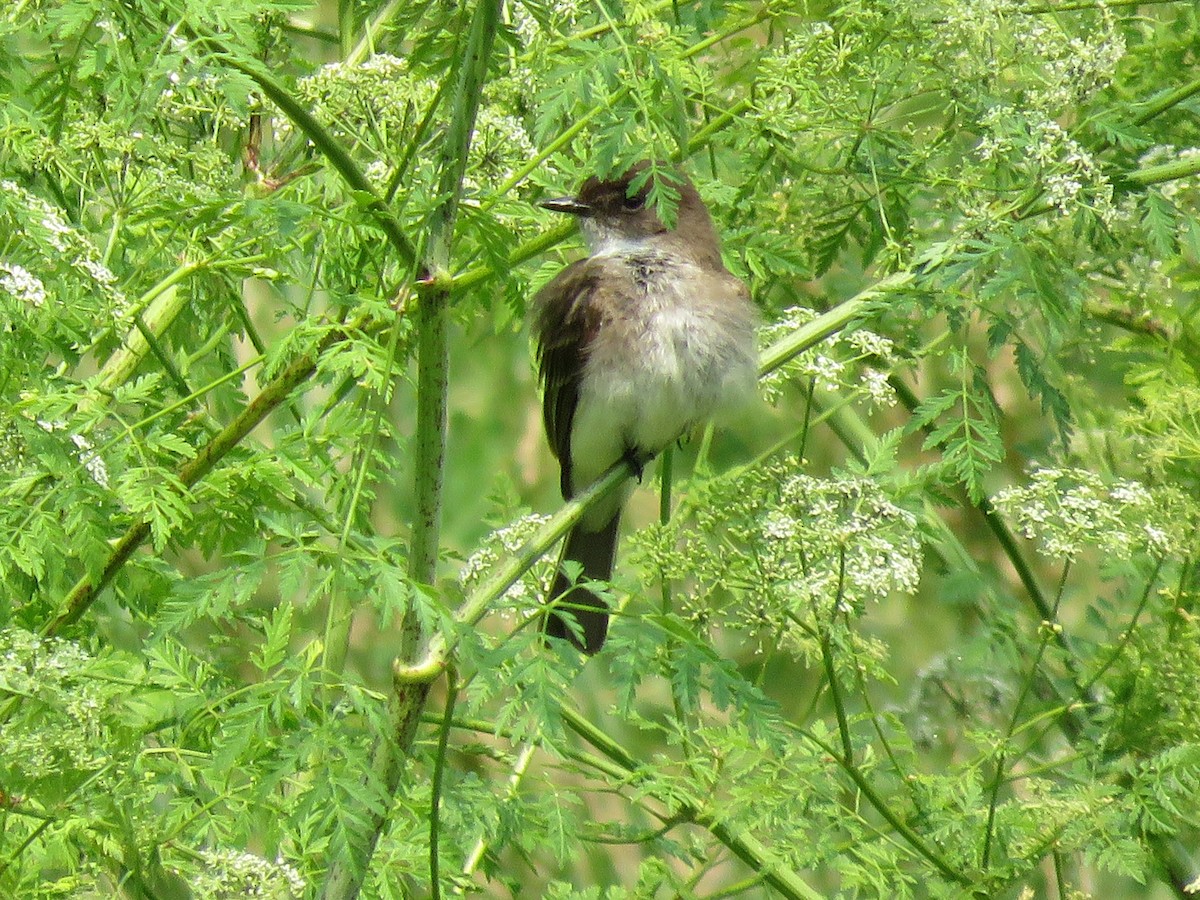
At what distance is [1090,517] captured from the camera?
2994mm

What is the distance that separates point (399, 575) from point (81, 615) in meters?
1.02

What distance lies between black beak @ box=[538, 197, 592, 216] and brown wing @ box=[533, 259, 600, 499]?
0.23 metres

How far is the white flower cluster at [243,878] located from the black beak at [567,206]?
6.14ft

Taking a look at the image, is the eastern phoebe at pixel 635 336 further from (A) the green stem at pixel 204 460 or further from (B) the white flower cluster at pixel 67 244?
(B) the white flower cluster at pixel 67 244

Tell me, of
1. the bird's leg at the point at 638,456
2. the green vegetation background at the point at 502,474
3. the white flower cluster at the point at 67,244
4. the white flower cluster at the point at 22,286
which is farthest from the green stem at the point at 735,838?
the white flower cluster at the point at 22,286

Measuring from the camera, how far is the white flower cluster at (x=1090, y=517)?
9.63ft

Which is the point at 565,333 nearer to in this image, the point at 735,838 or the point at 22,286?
the point at 735,838

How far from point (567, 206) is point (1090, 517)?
5.23 ft

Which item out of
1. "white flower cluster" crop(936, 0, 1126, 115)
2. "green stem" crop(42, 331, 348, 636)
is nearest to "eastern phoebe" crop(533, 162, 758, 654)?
"white flower cluster" crop(936, 0, 1126, 115)

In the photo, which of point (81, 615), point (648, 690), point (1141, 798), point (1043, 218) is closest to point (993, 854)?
point (1141, 798)

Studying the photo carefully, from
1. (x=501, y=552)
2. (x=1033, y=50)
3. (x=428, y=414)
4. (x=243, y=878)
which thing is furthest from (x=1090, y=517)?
(x=243, y=878)

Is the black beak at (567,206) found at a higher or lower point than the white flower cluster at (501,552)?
higher

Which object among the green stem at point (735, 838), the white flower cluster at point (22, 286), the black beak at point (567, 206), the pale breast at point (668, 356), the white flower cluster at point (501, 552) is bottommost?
the green stem at point (735, 838)

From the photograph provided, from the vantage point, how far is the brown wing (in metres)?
4.60
